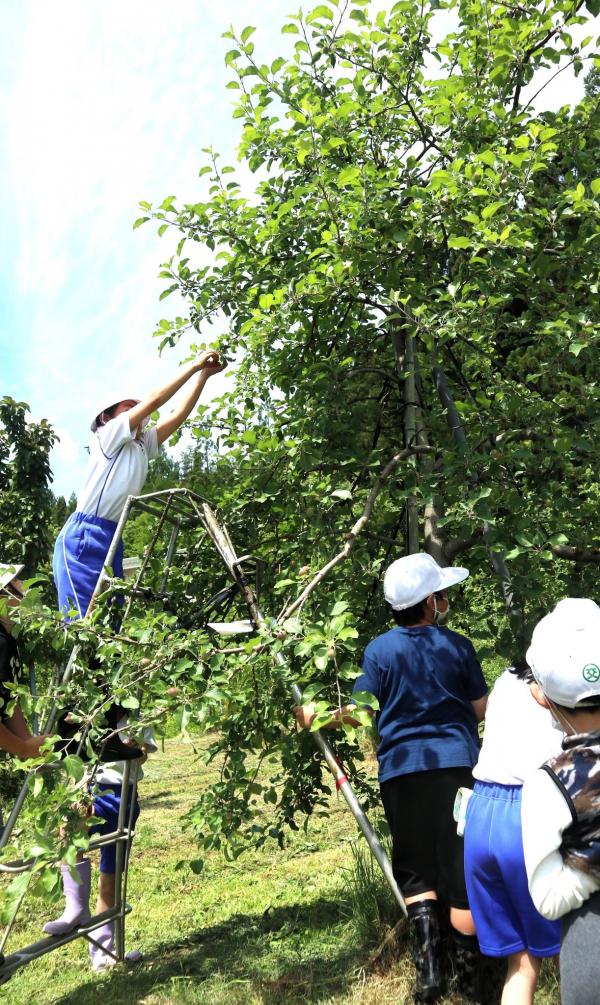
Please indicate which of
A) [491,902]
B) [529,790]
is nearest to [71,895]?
[491,902]

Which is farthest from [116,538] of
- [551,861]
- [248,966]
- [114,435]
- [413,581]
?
[551,861]

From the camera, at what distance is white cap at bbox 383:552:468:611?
2.74 m

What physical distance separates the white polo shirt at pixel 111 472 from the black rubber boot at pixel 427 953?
5.79 feet

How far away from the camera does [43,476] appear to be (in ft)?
31.3

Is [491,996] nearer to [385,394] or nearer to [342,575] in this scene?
[342,575]

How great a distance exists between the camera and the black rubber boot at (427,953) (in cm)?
255

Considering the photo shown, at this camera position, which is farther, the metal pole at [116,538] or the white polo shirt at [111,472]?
the white polo shirt at [111,472]

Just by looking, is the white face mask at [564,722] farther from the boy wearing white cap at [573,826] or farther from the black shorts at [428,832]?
the black shorts at [428,832]

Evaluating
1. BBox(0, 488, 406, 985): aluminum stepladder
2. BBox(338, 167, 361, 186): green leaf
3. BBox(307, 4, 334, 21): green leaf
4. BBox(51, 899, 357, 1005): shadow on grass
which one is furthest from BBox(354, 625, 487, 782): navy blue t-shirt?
BBox(307, 4, 334, 21): green leaf

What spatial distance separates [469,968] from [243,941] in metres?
1.26

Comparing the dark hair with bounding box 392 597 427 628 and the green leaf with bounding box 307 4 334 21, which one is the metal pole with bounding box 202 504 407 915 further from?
the green leaf with bounding box 307 4 334 21

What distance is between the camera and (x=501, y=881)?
211 centimetres

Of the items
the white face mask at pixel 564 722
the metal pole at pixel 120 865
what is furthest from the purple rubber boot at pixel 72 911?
the white face mask at pixel 564 722

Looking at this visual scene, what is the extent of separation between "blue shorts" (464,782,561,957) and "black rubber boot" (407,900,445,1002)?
0.47 m
